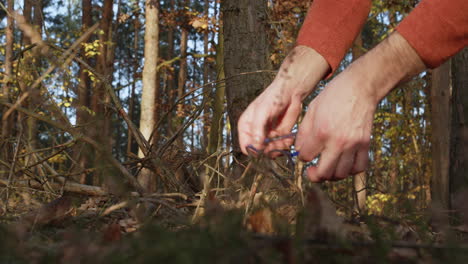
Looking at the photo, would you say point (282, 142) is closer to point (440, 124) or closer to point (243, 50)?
point (243, 50)

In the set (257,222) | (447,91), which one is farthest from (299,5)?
(257,222)

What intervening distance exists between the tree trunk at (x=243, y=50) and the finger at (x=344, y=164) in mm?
1473

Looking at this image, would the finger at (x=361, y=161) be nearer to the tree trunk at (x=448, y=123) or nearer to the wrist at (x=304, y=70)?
the wrist at (x=304, y=70)

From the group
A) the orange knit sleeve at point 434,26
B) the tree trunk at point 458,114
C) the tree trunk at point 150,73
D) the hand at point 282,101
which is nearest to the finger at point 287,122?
the hand at point 282,101

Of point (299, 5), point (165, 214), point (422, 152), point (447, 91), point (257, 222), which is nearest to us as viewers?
point (257, 222)

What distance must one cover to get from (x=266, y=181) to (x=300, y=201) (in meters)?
0.19

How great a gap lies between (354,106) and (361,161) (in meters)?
0.18

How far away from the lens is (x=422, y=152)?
382 inches

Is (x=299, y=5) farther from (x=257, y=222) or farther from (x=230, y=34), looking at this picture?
(x=257, y=222)

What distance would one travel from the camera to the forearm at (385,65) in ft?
3.93

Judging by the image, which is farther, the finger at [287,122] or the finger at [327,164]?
the finger at [287,122]

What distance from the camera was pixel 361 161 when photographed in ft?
4.13

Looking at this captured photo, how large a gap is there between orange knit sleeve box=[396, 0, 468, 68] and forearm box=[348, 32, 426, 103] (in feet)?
0.08

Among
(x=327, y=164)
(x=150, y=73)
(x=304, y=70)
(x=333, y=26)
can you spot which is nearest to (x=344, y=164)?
(x=327, y=164)
